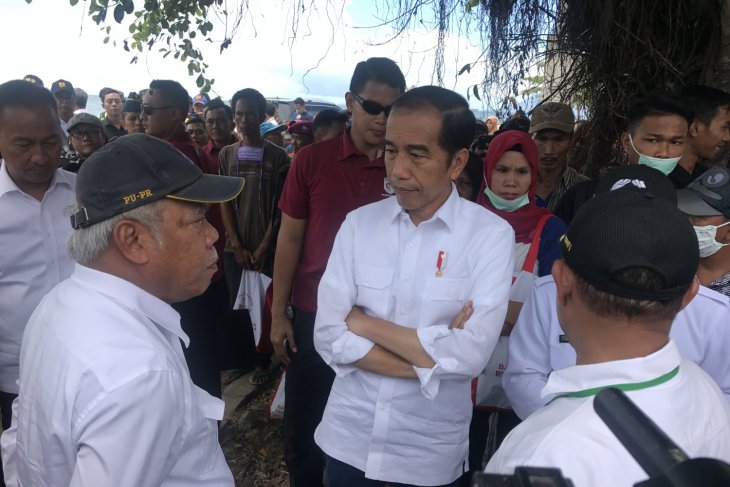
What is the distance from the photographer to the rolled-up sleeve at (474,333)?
5.48 feet

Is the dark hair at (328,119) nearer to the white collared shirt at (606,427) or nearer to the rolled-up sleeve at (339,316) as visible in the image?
the rolled-up sleeve at (339,316)

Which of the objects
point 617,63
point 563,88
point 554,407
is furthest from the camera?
point 563,88

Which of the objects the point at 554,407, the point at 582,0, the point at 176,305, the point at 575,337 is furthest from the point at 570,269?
the point at 582,0

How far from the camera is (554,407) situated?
982mm

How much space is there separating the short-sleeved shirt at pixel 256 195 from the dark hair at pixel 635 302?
3.56m

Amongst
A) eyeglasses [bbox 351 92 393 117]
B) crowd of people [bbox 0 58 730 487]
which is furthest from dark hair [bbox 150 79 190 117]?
eyeglasses [bbox 351 92 393 117]

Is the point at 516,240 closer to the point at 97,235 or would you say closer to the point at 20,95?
the point at 97,235

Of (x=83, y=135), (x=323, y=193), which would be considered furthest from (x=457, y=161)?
(x=83, y=135)

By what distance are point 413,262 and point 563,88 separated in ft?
9.49

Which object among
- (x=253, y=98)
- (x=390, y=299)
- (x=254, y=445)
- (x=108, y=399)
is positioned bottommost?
(x=254, y=445)

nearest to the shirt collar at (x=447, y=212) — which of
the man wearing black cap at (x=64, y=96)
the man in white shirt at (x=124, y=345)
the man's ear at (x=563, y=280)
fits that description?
the man in white shirt at (x=124, y=345)

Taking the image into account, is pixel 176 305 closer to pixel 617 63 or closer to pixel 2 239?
pixel 2 239

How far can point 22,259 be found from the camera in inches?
91.3

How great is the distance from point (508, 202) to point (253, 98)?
287 cm
